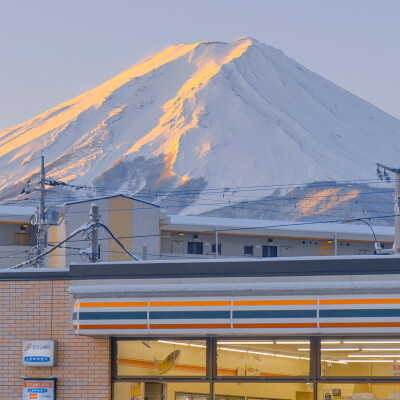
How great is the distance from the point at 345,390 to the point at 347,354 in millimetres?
521

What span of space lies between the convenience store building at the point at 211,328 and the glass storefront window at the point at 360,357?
1cm

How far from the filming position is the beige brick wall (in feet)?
50.7

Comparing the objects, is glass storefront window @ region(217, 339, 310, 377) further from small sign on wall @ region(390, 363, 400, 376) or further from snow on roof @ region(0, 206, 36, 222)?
snow on roof @ region(0, 206, 36, 222)

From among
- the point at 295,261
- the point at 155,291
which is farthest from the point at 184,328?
the point at 295,261

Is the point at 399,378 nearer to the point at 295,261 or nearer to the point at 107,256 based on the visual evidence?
the point at 295,261

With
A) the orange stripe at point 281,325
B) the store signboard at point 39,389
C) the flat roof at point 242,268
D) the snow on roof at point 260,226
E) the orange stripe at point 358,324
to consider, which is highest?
the snow on roof at point 260,226

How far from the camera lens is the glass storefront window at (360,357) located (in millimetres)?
14555

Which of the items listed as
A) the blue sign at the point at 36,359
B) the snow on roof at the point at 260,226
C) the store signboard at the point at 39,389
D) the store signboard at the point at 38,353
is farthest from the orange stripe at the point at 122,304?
the snow on roof at the point at 260,226

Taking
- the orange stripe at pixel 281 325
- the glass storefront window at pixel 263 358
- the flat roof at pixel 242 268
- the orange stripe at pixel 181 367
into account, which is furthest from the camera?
the orange stripe at pixel 181 367

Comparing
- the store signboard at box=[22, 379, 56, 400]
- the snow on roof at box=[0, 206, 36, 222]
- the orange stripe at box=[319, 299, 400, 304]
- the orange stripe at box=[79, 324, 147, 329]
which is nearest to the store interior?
the orange stripe at box=[79, 324, 147, 329]

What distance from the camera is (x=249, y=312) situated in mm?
14133

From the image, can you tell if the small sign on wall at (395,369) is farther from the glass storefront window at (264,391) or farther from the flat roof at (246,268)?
the flat roof at (246,268)

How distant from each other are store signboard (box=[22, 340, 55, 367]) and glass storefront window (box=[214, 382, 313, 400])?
2.48m

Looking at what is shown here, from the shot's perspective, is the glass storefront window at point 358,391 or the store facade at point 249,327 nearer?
the store facade at point 249,327
